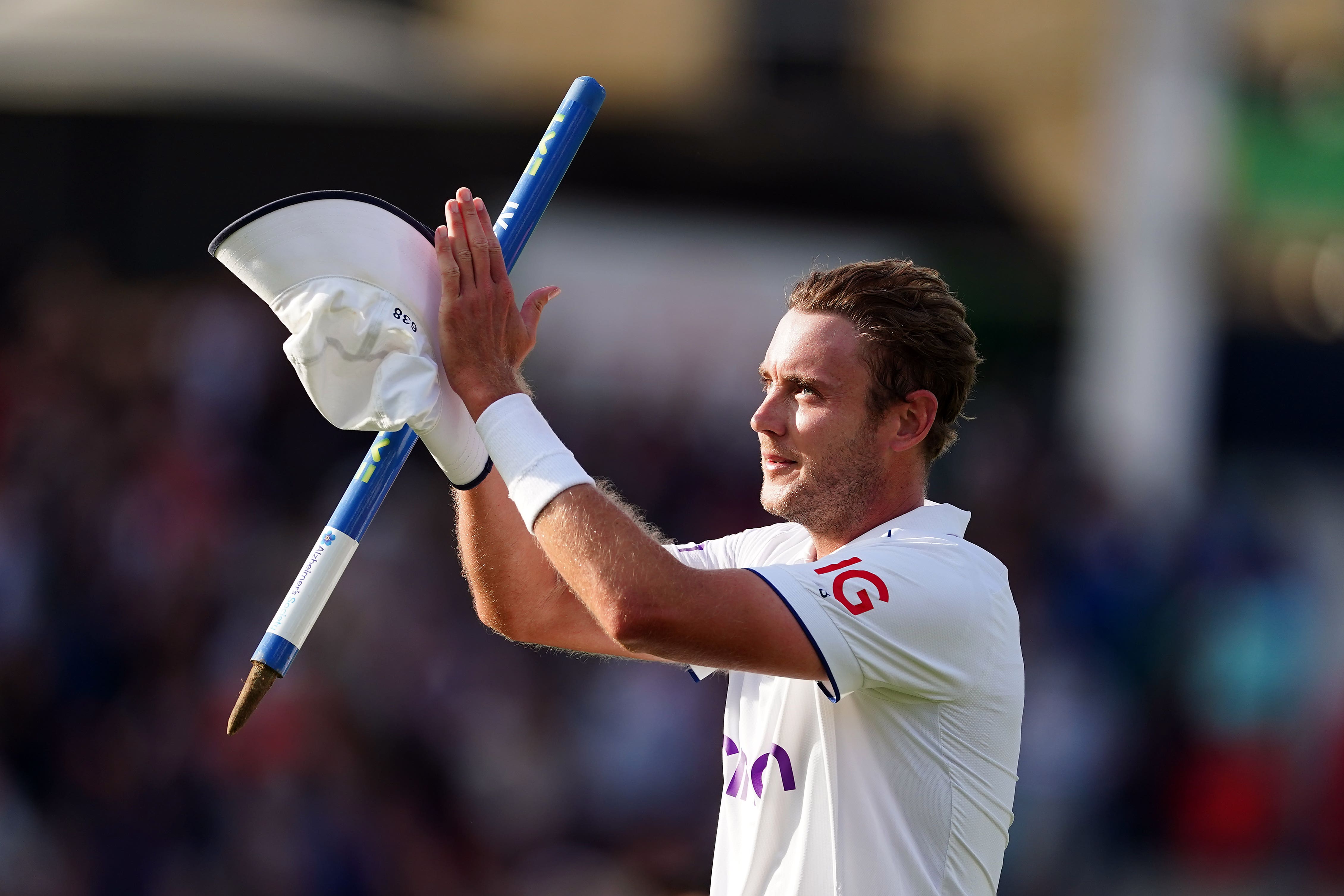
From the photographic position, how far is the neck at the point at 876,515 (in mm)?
3707

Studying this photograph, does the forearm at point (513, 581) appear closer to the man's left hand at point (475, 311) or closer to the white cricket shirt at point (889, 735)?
the man's left hand at point (475, 311)

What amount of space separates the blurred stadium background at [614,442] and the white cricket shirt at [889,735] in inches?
63.4

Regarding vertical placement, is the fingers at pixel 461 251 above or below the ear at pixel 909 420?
below

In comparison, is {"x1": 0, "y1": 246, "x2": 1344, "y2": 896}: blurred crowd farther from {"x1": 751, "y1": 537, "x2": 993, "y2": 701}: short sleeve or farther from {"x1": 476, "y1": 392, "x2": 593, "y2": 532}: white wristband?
{"x1": 476, "y1": 392, "x2": 593, "y2": 532}: white wristband

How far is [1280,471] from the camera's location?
1530 centimetres

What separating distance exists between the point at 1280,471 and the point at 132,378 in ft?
33.9

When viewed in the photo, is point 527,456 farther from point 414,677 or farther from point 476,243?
point 414,677

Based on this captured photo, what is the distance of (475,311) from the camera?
3352 mm

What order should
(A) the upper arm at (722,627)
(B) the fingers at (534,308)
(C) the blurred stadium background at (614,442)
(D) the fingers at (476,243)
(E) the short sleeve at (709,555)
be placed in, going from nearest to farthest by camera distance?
1. (A) the upper arm at (722,627)
2. (D) the fingers at (476,243)
3. (B) the fingers at (534,308)
4. (E) the short sleeve at (709,555)
5. (C) the blurred stadium background at (614,442)

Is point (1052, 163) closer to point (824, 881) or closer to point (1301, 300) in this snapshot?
point (1301, 300)

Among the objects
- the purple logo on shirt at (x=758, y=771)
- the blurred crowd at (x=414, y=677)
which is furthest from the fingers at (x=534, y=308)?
the blurred crowd at (x=414, y=677)

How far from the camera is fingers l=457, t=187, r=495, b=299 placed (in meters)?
3.37

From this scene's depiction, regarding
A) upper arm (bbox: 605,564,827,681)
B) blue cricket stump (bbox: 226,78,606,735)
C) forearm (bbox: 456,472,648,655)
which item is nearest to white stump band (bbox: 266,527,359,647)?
blue cricket stump (bbox: 226,78,606,735)

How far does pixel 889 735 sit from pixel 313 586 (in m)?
1.25
